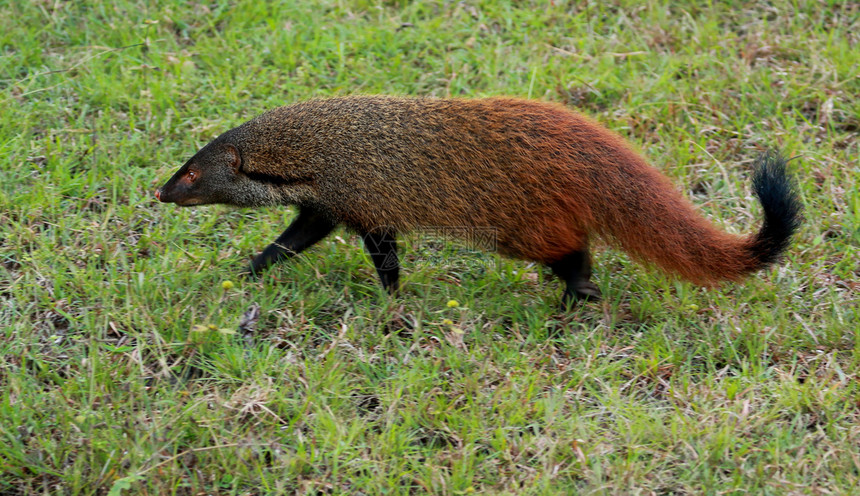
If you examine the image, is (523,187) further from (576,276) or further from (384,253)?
(384,253)

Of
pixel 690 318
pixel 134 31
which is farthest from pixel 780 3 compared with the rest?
pixel 134 31

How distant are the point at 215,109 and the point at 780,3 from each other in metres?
4.18

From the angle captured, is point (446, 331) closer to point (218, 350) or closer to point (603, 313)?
point (603, 313)

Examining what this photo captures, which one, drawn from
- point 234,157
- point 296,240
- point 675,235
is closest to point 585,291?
point 675,235

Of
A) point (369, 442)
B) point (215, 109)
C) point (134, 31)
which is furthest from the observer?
point (134, 31)

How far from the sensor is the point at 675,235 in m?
3.93

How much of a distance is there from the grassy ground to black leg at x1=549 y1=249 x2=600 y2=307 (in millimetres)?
88

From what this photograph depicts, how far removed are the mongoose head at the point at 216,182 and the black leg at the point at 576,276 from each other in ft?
4.86

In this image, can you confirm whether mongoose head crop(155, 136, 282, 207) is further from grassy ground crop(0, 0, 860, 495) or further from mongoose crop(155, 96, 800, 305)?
grassy ground crop(0, 0, 860, 495)

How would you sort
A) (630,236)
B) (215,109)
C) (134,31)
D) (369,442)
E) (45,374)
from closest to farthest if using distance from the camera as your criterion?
(369,442)
(45,374)
(630,236)
(215,109)
(134,31)

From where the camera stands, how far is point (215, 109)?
550 centimetres

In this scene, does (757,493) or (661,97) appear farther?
(661,97)

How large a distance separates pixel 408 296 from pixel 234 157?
1.14m

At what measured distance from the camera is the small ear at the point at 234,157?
427 centimetres
